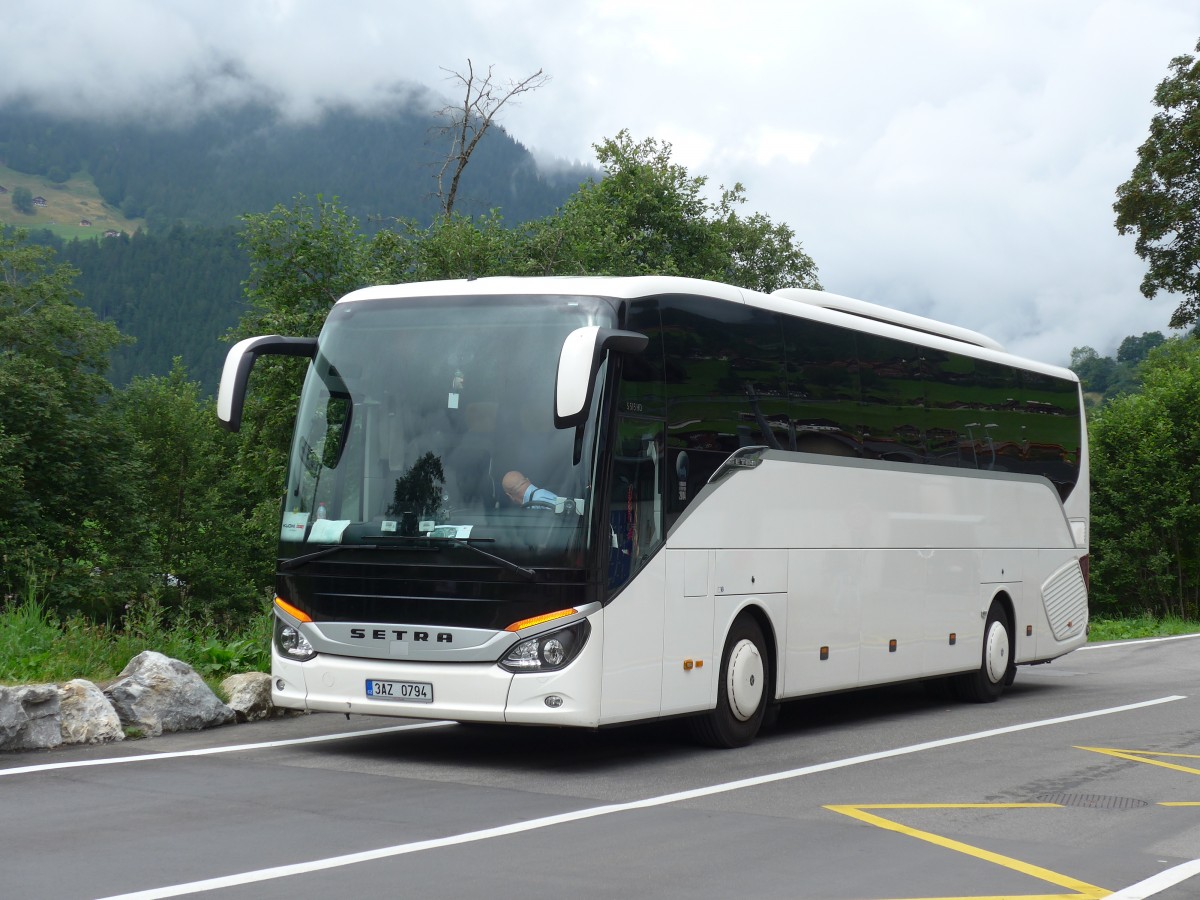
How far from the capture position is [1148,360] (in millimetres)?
94438

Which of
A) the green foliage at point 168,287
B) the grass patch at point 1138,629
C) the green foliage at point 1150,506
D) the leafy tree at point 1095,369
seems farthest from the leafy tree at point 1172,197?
the green foliage at point 168,287

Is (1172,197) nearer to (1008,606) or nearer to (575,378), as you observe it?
(1008,606)

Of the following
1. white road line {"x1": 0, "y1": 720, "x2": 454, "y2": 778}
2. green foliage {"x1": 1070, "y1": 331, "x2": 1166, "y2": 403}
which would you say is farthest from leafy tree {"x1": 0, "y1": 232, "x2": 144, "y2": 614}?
green foliage {"x1": 1070, "y1": 331, "x2": 1166, "y2": 403}

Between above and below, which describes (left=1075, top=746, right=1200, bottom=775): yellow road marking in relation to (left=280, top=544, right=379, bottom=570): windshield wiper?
below

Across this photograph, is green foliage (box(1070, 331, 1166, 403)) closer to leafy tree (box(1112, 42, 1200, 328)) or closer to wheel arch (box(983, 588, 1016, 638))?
leafy tree (box(1112, 42, 1200, 328))

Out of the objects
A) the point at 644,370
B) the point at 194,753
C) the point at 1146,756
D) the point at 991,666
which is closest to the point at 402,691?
the point at 194,753

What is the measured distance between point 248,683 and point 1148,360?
90.4m

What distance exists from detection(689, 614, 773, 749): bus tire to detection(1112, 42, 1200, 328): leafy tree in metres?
34.3

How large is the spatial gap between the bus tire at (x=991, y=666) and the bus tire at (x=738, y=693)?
513 centimetres

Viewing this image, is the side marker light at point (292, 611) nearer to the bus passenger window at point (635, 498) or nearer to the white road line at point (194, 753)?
the white road line at point (194, 753)

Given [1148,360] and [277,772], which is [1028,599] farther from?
[1148,360]

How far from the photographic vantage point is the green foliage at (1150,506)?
148 feet

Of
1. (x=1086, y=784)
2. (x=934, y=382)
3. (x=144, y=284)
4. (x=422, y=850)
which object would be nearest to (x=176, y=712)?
(x=422, y=850)

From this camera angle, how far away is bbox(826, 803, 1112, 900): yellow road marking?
6.77 metres
